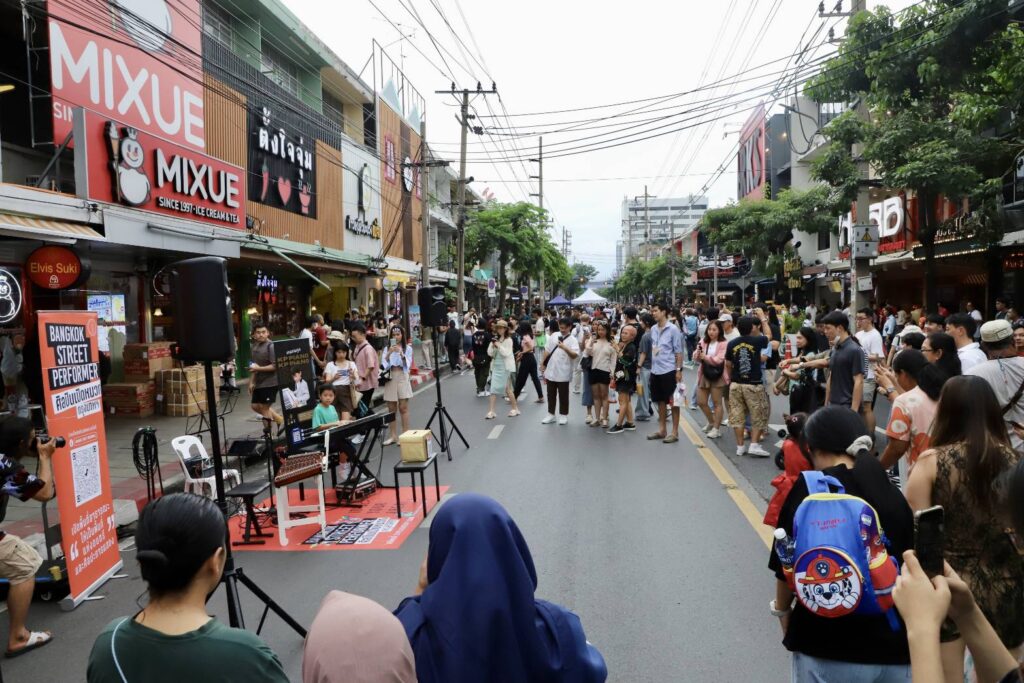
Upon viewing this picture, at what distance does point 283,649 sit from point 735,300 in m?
53.8

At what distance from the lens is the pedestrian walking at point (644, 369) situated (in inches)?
431

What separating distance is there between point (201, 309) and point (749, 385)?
22.6 feet

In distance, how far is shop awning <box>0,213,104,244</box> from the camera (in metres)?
8.29

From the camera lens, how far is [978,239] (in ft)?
48.2

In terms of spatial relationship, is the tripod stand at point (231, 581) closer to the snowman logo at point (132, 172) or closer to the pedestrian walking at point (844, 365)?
the pedestrian walking at point (844, 365)

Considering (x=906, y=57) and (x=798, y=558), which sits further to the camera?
(x=906, y=57)

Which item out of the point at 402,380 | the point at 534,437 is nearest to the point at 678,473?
the point at 534,437

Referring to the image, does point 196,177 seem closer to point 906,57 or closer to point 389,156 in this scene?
point 906,57

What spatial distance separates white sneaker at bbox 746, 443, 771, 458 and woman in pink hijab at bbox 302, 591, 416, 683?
26.2 ft

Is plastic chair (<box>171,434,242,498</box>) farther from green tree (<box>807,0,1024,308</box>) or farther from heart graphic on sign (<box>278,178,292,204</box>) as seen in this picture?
heart graphic on sign (<box>278,178,292,204</box>)

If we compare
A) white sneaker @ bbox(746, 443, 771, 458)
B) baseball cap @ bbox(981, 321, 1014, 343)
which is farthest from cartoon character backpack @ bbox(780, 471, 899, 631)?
white sneaker @ bbox(746, 443, 771, 458)

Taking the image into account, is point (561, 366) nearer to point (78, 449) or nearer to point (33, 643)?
point (78, 449)

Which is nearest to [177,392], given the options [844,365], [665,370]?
[665,370]

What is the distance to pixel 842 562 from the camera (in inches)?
86.8
